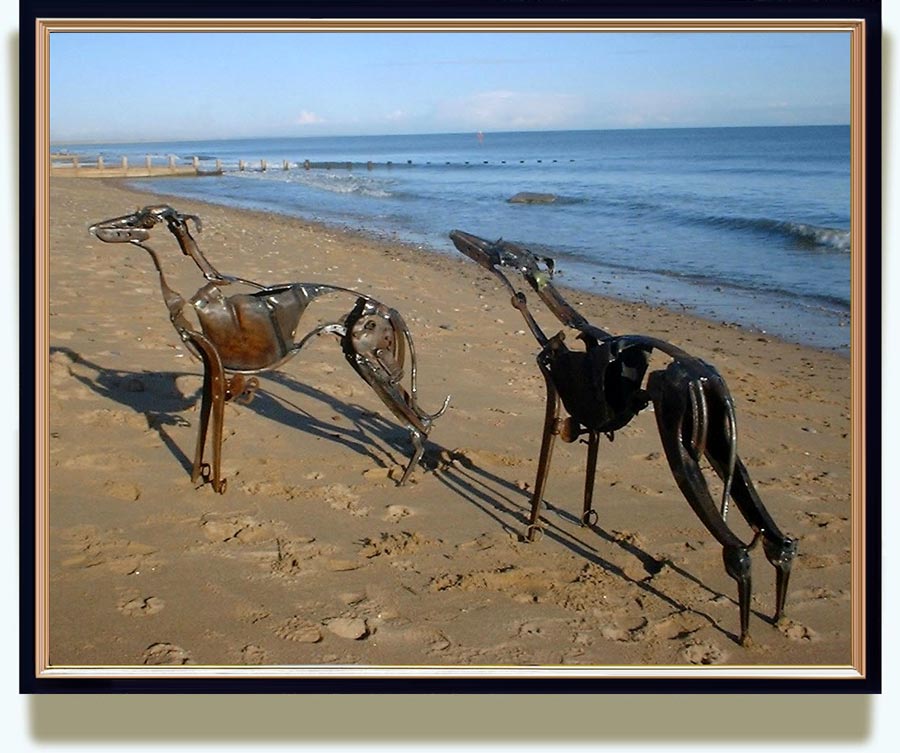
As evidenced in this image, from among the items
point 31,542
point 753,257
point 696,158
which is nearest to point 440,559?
point 31,542

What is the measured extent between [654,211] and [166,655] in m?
19.2

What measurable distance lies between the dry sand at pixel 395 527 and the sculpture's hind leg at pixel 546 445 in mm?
119

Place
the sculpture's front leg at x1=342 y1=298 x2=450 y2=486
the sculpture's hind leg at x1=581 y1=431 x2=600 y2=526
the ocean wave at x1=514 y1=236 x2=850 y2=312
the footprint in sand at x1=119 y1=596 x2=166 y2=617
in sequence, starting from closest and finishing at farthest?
the footprint in sand at x1=119 y1=596 x2=166 y2=617, the sculpture's hind leg at x1=581 y1=431 x2=600 y2=526, the sculpture's front leg at x1=342 y1=298 x2=450 y2=486, the ocean wave at x1=514 y1=236 x2=850 y2=312

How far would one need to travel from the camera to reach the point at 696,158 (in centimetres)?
3744

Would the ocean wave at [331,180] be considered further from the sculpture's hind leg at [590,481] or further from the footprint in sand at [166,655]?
the footprint in sand at [166,655]

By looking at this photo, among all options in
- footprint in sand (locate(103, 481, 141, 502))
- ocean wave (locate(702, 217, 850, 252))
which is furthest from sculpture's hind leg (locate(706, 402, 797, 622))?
ocean wave (locate(702, 217, 850, 252))

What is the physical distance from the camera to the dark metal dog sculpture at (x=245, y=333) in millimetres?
5480

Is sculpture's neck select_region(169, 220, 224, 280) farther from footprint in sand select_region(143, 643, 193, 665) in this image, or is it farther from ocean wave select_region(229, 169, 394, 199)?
ocean wave select_region(229, 169, 394, 199)

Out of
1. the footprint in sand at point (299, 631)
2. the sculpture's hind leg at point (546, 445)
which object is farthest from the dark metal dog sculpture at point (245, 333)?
the footprint in sand at point (299, 631)

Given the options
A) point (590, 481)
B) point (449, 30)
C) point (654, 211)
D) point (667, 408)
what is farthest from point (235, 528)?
point (654, 211)

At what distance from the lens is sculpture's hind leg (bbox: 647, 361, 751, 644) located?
4.18 metres

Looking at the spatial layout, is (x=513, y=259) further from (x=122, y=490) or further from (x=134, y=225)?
(x=122, y=490)

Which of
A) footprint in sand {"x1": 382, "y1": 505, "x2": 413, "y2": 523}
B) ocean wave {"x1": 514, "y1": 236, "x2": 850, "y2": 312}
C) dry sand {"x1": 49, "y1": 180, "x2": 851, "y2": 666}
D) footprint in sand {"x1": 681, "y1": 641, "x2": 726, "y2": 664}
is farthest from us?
ocean wave {"x1": 514, "y1": 236, "x2": 850, "y2": 312}

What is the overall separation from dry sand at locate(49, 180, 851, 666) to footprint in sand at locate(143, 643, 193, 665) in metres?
0.01
